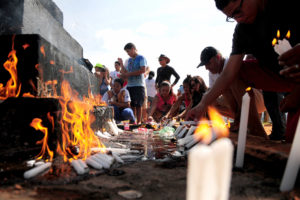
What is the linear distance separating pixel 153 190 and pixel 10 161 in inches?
60.9

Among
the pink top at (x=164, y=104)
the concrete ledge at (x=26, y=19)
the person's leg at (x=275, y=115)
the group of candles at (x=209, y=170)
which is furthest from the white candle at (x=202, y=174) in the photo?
the pink top at (x=164, y=104)

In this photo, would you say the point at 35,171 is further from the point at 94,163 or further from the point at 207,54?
the point at 207,54

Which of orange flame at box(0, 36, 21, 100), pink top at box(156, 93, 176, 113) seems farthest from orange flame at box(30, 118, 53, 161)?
pink top at box(156, 93, 176, 113)

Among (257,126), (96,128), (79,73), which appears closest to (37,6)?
(79,73)

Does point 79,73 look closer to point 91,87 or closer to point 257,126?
point 91,87

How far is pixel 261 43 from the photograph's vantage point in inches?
125

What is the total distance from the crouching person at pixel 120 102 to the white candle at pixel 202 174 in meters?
7.40

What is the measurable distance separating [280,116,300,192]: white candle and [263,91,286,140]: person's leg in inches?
109

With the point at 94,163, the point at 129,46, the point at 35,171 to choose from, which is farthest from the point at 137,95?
the point at 35,171

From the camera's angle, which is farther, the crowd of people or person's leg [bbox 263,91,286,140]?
person's leg [bbox 263,91,286,140]

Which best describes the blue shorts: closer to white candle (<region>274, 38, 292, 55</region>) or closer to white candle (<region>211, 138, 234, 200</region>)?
white candle (<region>274, 38, 292, 55</region>)

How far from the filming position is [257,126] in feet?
12.0

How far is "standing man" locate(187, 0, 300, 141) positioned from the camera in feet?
8.79

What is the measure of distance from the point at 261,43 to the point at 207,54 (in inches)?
77.8
